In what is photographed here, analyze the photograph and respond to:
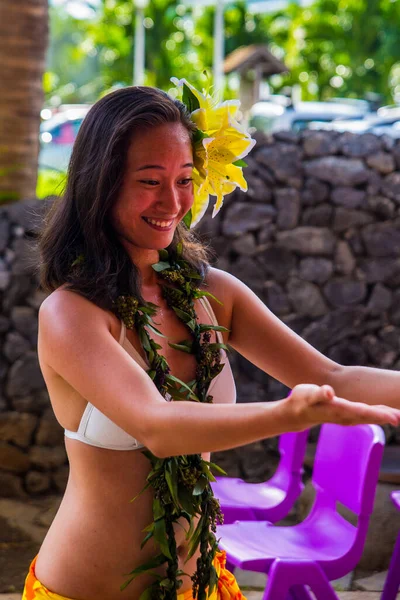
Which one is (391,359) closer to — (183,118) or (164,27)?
(183,118)

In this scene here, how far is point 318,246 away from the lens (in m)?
5.73

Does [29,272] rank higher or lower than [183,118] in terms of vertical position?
lower

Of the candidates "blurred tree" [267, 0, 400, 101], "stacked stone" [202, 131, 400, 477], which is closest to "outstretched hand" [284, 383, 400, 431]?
"stacked stone" [202, 131, 400, 477]

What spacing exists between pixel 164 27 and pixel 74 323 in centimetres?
2880

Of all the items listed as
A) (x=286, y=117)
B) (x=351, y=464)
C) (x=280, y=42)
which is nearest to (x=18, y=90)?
(x=351, y=464)

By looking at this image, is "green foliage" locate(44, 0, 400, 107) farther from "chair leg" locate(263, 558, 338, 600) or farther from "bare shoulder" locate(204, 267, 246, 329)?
"bare shoulder" locate(204, 267, 246, 329)

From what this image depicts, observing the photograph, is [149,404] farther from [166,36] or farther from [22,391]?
[166,36]

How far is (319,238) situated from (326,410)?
15.0 feet

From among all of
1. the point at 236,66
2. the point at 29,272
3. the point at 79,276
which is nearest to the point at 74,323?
the point at 79,276

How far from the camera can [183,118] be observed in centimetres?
188

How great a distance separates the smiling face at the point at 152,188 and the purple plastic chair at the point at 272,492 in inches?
76.2

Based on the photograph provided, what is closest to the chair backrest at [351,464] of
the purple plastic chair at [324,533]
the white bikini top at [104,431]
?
the purple plastic chair at [324,533]

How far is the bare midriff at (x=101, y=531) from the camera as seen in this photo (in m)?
1.76

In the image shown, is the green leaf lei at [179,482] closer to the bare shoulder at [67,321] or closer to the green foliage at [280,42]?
the bare shoulder at [67,321]
